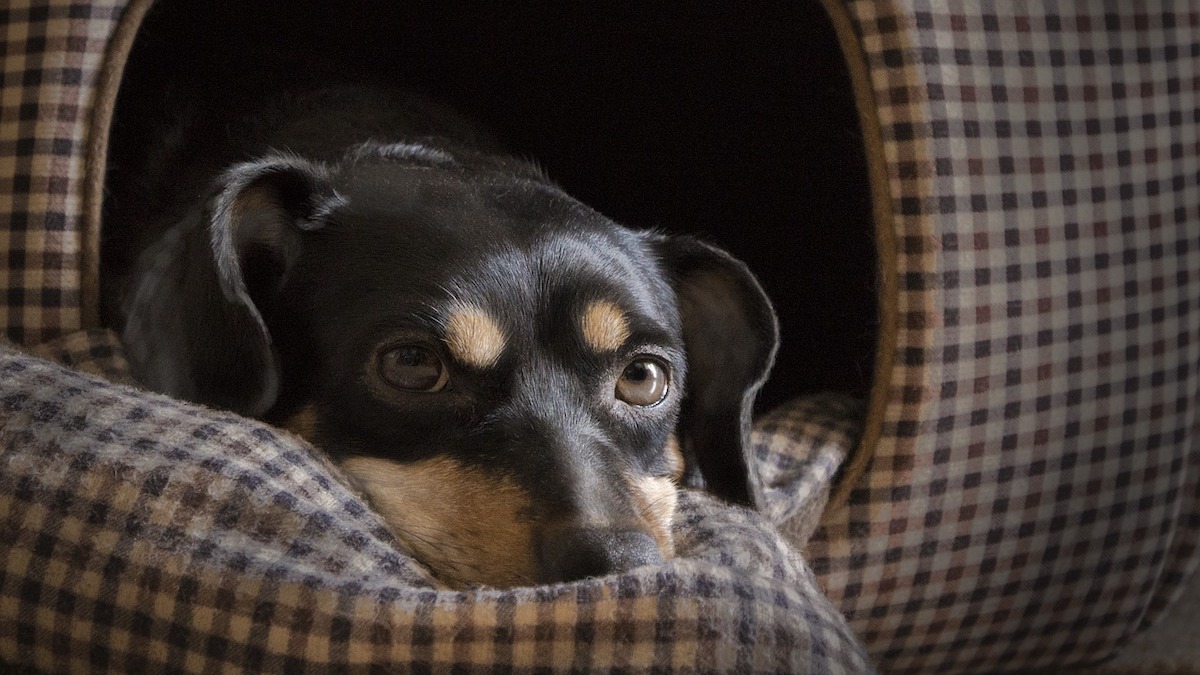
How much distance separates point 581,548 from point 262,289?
2.03 feet

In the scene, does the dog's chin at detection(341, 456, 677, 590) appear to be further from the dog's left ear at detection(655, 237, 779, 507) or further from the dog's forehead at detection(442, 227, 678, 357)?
the dog's left ear at detection(655, 237, 779, 507)

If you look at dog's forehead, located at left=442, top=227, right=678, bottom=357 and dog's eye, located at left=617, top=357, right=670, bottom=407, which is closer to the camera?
dog's forehead, located at left=442, top=227, right=678, bottom=357

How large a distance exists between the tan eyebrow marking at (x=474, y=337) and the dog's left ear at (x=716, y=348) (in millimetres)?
411

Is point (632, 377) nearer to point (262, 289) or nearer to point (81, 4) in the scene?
point (262, 289)

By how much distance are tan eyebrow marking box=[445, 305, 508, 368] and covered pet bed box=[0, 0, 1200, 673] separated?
0.77 ft

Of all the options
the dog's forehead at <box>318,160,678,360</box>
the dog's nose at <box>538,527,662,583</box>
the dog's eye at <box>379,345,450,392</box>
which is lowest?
the dog's nose at <box>538,527,662,583</box>

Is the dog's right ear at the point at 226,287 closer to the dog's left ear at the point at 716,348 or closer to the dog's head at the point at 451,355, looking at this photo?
the dog's head at the point at 451,355

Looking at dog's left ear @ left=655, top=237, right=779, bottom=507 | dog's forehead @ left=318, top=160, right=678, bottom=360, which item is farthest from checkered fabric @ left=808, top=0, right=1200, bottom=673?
dog's forehead @ left=318, top=160, right=678, bottom=360

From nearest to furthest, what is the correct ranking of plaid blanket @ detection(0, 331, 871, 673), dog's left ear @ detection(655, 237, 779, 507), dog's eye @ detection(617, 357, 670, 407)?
plaid blanket @ detection(0, 331, 871, 673) < dog's eye @ detection(617, 357, 670, 407) < dog's left ear @ detection(655, 237, 779, 507)

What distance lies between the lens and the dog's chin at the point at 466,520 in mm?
1172

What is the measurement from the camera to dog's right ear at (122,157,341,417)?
4.35 ft

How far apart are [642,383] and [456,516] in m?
0.36

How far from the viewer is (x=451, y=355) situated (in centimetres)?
134

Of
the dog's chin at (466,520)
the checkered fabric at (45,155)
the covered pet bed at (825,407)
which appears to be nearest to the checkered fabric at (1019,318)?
the covered pet bed at (825,407)
